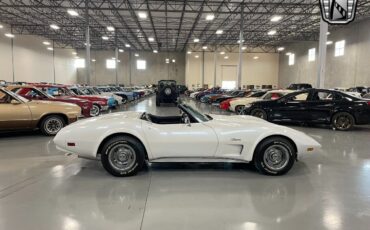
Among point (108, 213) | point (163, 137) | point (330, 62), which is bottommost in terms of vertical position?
point (108, 213)

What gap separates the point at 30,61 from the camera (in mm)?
34969

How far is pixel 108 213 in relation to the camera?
3473 millimetres

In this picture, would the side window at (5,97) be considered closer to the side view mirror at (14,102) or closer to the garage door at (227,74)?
the side view mirror at (14,102)

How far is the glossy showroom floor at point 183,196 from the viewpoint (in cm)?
327

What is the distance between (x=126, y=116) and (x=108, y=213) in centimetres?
209

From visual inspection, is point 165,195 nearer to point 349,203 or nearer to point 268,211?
point 268,211

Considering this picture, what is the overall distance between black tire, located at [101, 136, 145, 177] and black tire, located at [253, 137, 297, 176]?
1842mm

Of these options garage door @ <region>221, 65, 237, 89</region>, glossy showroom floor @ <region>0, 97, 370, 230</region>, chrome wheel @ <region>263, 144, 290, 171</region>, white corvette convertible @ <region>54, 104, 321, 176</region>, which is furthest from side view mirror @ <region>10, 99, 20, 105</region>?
garage door @ <region>221, 65, 237, 89</region>

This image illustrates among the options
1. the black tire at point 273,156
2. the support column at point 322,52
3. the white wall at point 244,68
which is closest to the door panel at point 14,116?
the black tire at point 273,156

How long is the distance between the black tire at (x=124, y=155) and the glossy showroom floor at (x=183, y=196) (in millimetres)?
141

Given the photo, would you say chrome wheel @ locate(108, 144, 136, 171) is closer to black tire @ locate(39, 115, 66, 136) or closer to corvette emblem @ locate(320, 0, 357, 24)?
corvette emblem @ locate(320, 0, 357, 24)

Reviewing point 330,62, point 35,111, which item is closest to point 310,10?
point 330,62

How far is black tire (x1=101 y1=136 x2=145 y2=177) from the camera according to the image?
466 cm

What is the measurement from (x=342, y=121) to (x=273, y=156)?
6380 millimetres
